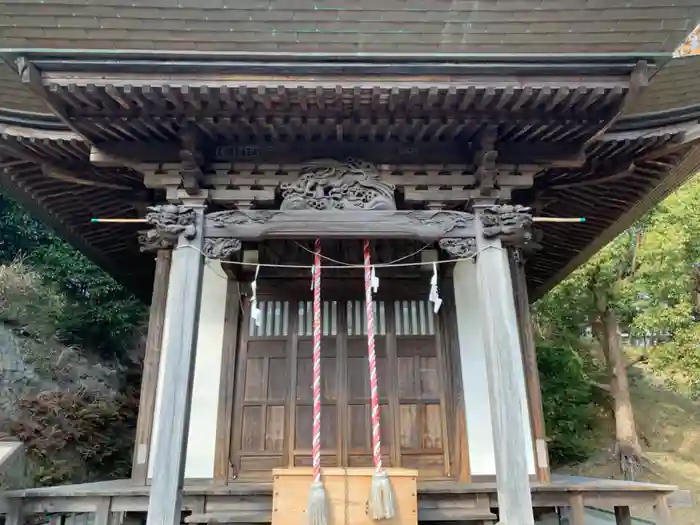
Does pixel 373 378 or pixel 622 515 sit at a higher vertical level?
pixel 373 378

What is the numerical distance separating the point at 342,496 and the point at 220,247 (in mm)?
2563

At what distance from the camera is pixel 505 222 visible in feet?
17.1

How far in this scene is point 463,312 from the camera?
6.82 meters

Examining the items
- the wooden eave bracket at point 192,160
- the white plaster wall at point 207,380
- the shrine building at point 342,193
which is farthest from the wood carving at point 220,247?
the white plaster wall at point 207,380

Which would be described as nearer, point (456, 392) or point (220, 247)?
point (220, 247)

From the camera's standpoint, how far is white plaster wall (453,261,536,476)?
245 inches

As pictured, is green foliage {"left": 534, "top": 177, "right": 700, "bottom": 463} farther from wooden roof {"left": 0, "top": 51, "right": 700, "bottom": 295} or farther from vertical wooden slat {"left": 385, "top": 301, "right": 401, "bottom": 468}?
vertical wooden slat {"left": 385, "top": 301, "right": 401, "bottom": 468}

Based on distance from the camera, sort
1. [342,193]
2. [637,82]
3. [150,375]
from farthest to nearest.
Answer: [150,375] → [342,193] → [637,82]

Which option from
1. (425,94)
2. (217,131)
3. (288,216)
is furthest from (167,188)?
(425,94)

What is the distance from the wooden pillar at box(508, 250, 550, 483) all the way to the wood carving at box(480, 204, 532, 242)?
56.9 inches

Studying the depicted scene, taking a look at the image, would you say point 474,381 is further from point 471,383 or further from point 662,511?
point 662,511

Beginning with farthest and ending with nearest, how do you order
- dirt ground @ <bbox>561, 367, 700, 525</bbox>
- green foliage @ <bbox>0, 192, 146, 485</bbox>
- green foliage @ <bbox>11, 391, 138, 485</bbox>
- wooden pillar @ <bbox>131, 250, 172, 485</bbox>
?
dirt ground @ <bbox>561, 367, 700, 525</bbox> < green foliage @ <bbox>0, 192, 146, 485</bbox> < green foliage @ <bbox>11, 391, 138, 485</bbox> < wooden pillar @ <bbox>131, 250, 172, 485</bbox>

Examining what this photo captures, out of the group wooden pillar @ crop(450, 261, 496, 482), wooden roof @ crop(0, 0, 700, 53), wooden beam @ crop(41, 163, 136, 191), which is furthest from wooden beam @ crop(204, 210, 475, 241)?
wooden beam @ crop(41, 163, 136, 191)

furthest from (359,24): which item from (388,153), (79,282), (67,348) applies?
(79,282)
